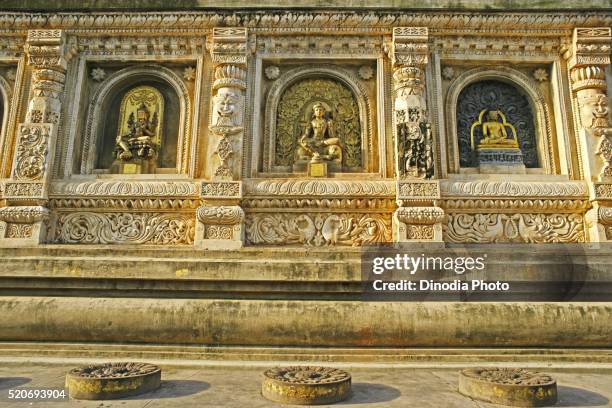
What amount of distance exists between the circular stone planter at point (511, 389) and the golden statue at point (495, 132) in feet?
23.3

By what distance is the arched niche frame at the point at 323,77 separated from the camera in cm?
1015

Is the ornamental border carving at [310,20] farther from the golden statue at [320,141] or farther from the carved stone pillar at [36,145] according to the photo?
the golden statue at [320,141]

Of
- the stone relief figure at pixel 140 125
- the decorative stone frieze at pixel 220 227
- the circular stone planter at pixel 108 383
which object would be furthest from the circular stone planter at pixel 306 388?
the stone relief figure at pixel 140 125

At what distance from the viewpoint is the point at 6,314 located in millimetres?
5762

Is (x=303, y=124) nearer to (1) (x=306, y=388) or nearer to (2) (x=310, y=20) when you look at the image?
(2) (x=310, y=20)

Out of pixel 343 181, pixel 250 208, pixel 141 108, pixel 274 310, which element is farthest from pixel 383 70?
pixel 274 310

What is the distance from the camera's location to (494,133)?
1030 centimetres

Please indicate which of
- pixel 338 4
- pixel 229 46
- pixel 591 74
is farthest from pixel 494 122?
pixel 229 46

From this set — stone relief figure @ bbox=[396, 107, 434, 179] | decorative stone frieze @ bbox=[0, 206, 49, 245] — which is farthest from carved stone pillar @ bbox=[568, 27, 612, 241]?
decorative stone frieze @ bbox=[0, 206, 49, 245]

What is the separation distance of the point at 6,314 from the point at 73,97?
6211 millimetres

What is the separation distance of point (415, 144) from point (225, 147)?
4.01m

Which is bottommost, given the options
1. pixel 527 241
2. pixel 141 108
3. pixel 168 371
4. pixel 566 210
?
pixel 168 371

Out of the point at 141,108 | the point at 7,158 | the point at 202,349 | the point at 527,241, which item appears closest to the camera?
the point at 202,349

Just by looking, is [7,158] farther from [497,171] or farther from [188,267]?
[497,171]
